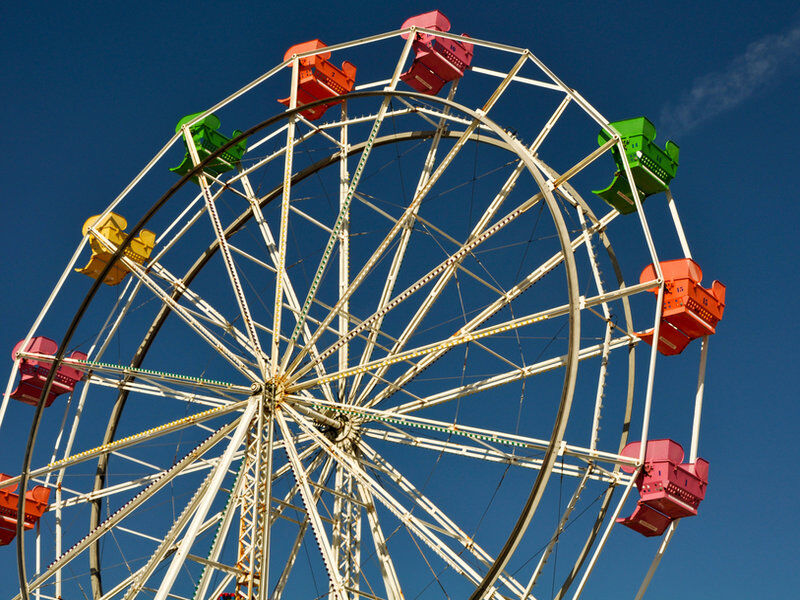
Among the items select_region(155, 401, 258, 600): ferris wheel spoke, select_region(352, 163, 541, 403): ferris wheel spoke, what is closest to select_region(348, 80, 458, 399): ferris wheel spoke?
select_region(352, 163, 541, 403): ferris wheel spoke

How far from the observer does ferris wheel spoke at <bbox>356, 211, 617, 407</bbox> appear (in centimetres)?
1817

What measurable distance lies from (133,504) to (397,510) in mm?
3716

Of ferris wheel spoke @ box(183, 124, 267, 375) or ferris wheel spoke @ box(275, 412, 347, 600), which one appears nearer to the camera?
ferris wheel spoke @ box(275, 412, 347, 600)

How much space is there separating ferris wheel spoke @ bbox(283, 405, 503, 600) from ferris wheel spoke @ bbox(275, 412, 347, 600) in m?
0.41

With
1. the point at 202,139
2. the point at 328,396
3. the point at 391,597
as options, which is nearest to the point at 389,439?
the point at 328,396

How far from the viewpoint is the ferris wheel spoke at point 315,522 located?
51.1 ft

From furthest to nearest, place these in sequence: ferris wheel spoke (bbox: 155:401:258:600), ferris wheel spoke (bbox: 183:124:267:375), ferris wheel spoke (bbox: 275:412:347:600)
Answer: ferris wheel spoke (bbox: 183:124:267:375) → ferris wheel spoke (bbox: 275:412:347:600) → ferris wheel spoke (bbox: 155:401:258:600)

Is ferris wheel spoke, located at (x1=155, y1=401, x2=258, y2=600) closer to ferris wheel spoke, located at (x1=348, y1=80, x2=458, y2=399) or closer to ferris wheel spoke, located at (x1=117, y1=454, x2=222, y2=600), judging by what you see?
ferris wheel spoke, located at (x1=117, y1=454, x2=222, y2=600)

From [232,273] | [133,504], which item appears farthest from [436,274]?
[133,504]

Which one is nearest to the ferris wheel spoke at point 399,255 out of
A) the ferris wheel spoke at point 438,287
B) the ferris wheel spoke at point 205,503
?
the ferris wheel spoke at point 438,287

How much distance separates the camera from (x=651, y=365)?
1587 centimetres

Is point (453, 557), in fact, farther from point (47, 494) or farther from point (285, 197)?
point (47, 494)

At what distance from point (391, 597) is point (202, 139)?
8921 millimetres

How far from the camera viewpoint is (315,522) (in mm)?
16031
